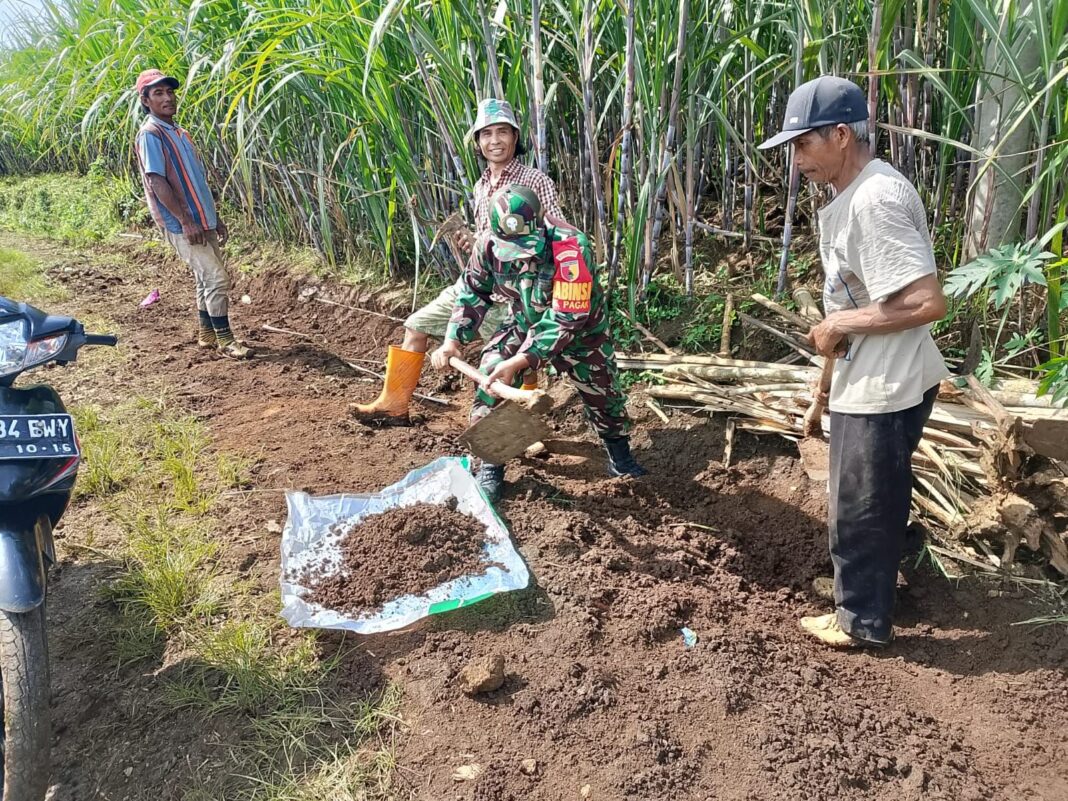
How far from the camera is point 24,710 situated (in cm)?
147

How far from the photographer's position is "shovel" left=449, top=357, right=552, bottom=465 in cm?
207

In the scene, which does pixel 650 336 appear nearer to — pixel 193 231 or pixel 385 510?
pixel 385 510

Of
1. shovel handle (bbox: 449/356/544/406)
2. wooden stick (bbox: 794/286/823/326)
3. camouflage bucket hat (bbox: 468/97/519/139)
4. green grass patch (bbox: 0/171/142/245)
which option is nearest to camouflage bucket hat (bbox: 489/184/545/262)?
camouflage bucket hat (bbox: 468/97/519/139)

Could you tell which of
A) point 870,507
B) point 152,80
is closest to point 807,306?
point 870,507

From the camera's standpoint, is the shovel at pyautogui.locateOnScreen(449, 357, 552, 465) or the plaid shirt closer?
the shovel at pyautogui.locateOnScreen(449, 357, 552, 465)

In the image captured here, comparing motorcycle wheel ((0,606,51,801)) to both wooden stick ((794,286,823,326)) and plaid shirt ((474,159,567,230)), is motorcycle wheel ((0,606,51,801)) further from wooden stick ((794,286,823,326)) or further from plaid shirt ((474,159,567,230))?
wooden stick ((794,286,823,326))

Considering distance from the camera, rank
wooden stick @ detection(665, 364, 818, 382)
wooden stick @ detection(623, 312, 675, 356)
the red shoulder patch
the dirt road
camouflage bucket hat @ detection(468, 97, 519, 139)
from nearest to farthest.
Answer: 1. the dirt road
2. the red shoulder patch
3. camouflage bucket hat @ detection(468, 97, 519, 139)
4. wooden stick @ detection(665, 364, 818, 382)
5. wooden stick @ detection(623, 312, 675, 356)

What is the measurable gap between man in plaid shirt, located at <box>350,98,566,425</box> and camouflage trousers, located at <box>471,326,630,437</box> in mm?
198

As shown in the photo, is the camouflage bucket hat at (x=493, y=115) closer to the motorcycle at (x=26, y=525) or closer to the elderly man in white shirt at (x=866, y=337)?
the elderly man in white shirt at (x=866, y=337)

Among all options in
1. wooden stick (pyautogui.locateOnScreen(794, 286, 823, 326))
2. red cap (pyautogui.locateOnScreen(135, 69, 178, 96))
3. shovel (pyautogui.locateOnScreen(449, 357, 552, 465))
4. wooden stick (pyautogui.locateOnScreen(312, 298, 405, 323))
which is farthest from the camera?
wooden stick (pyautogui.locateOnScreen(312, 298, 405, 323))

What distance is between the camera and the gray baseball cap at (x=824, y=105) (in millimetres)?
1502

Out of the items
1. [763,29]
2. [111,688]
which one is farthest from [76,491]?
[763,29]

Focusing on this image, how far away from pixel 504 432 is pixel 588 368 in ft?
1.45

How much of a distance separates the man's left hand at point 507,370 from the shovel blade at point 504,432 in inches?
3.0
